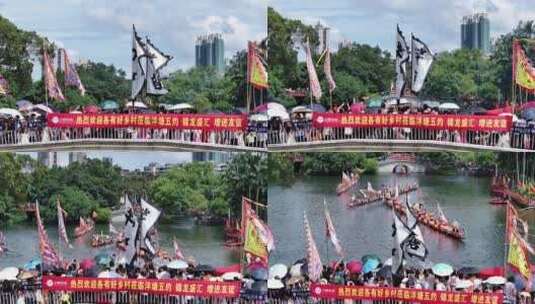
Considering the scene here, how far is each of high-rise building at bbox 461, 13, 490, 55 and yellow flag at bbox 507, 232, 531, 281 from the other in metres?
1.76

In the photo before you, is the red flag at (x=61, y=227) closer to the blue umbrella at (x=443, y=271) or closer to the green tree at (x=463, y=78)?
the blue umbrella at (x=443, y=271)

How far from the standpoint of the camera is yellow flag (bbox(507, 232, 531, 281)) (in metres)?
9.99

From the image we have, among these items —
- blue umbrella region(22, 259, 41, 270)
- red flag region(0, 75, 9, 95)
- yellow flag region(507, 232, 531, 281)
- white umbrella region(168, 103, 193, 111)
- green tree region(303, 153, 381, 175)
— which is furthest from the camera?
red flag region(0, 75, 9, 95)

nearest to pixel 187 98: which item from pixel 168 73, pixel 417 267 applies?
pixel 168 73

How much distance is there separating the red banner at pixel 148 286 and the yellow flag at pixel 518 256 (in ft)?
8.14

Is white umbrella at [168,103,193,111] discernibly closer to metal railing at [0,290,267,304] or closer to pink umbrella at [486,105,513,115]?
metal railing at [0,290,267,304]

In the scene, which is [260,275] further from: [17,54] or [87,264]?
[17,54]

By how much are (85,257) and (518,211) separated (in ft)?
13.4

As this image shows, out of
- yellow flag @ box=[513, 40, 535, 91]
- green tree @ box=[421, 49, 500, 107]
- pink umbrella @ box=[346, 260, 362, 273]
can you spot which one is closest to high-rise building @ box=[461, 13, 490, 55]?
green tree @ box=[421, 49, 500, 107]

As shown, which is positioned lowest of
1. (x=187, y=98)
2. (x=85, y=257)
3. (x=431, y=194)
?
(x=85, y=257)

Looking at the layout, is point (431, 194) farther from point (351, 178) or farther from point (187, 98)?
point (187, 98)

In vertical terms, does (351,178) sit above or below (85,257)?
above

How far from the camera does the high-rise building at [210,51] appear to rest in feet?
35.8

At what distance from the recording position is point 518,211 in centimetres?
1031
